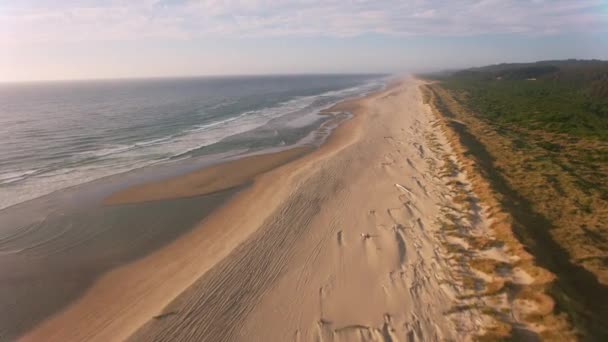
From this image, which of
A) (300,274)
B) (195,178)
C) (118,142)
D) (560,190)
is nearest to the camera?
(300,274)

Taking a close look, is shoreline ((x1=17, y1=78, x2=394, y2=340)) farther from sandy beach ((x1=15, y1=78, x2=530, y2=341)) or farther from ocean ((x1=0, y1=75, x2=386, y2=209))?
ocean ((x1=0, y1=75, x2=386, y2=209))

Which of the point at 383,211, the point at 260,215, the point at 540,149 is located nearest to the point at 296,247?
the point at 260,215

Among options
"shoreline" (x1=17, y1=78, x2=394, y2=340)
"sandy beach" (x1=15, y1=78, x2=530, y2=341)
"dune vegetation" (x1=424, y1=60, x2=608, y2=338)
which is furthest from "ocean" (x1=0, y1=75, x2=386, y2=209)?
"dune vegetation" (x1=424, y1=60, x2=608, y2=338)

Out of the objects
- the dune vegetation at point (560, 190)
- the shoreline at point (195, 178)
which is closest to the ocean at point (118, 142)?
the shoreline at point (195, 178)

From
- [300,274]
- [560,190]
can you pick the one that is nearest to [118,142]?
[300,274]

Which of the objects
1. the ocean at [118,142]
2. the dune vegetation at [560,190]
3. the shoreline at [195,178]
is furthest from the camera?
the ocean at [118,142]

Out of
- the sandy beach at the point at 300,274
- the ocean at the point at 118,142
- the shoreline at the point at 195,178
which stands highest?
the ocean at the point at 118,142

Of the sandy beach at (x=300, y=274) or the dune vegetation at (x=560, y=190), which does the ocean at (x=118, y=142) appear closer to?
the sandy beach at (x=300, y=274)

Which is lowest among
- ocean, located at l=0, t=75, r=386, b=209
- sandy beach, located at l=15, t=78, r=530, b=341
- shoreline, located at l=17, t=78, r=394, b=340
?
sandy beach, located at l=15, t=78, r=530, b=341

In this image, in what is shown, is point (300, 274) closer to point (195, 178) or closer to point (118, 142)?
point (195, 178)
